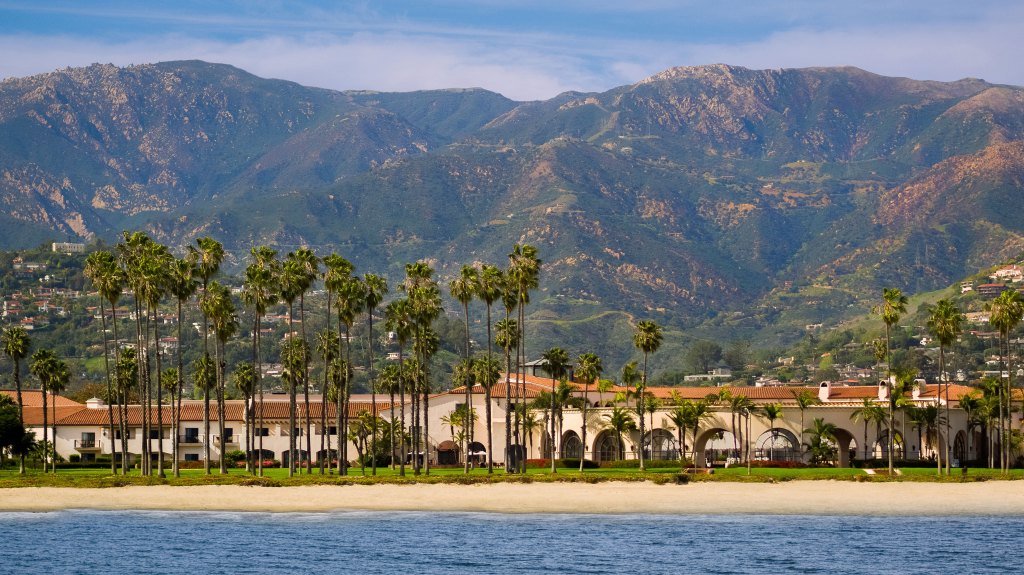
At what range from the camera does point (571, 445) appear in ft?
465

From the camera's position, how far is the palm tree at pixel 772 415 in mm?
129625

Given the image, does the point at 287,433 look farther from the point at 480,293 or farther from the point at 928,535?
the point at 928,535

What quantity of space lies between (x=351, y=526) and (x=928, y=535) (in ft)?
105

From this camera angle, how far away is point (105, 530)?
3179 inches

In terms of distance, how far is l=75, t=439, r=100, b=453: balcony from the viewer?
512 feet

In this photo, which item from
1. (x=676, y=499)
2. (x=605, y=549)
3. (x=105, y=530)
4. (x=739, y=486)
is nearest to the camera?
(x=605, y=549)

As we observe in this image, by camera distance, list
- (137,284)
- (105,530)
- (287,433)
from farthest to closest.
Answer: (287,433), (137,284), (105,530)

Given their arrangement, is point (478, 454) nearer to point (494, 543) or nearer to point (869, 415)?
point (869, 415)

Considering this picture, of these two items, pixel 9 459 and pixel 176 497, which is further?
pixel 9 459

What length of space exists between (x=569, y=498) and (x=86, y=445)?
78.4 metres

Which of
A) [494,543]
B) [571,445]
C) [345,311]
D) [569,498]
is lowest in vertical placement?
[494,543]

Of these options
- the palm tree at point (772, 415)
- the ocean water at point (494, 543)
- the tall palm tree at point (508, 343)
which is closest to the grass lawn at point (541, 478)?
the tall palm tree at point (508, 343)

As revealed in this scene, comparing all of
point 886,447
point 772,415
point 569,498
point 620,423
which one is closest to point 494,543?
point 569,498

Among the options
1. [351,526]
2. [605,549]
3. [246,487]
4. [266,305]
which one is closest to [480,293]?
[266,305]
